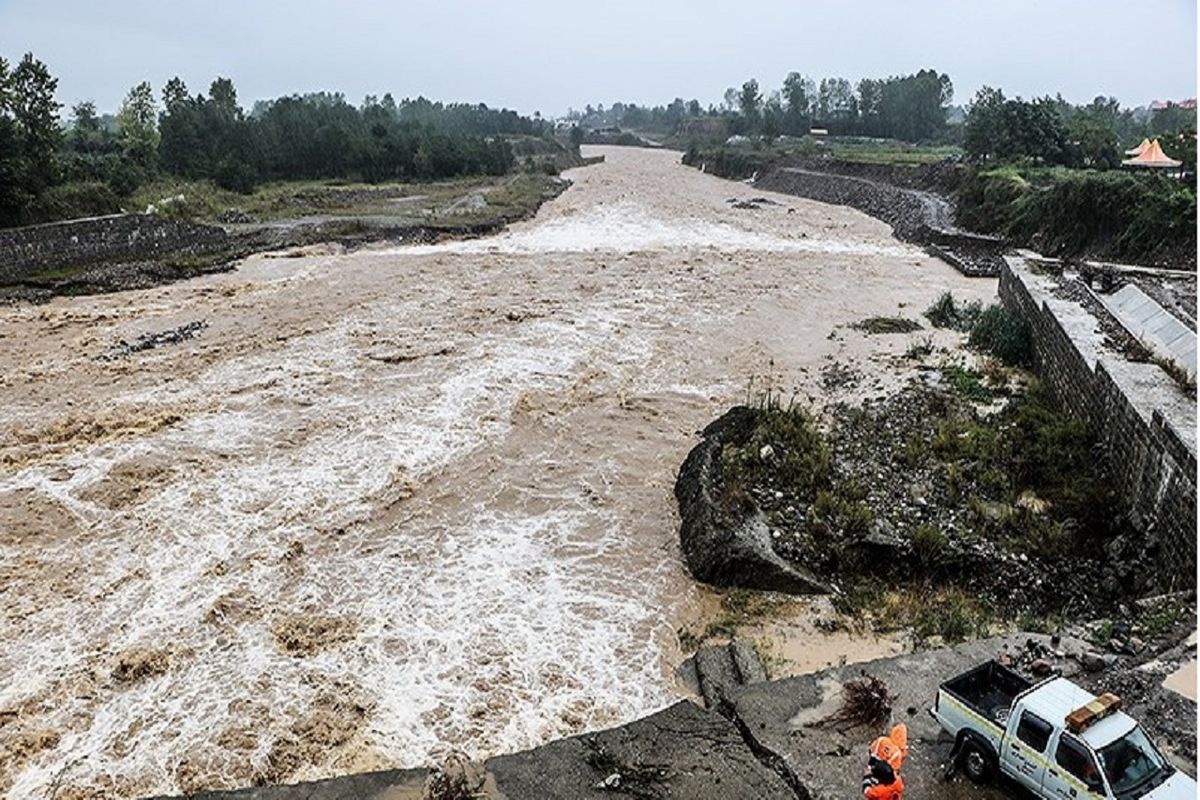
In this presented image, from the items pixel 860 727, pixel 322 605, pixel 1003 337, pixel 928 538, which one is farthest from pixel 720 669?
pixel 1003 337

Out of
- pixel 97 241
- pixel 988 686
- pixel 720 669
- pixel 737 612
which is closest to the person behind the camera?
pixel 988 686

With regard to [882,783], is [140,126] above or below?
above

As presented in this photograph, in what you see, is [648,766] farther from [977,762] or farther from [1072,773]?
[1072,773]

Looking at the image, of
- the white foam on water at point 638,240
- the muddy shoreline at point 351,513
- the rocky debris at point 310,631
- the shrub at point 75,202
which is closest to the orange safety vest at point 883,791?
the muddy shoreline at point 351,513

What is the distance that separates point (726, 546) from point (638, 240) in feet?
88.3

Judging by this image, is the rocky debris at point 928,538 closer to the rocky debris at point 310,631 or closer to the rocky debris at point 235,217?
the rocky debris at point 310,631

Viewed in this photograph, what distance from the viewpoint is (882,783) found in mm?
6121

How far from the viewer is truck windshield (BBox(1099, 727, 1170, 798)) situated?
576 centimetres

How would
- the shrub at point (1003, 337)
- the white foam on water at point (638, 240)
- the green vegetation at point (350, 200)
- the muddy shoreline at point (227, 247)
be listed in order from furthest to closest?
the green vegetation at point (350, 200)
the white foam on water at point (638, 240)
the muddy shoreline at point (227, 247)
the shrub at point (1003, 337)

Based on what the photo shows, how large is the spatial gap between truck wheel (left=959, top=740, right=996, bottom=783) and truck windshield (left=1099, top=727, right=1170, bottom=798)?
0.86 m

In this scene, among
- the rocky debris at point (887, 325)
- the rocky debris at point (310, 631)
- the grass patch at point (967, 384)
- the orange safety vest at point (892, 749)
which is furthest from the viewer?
the rocky debris at point (887, 325)

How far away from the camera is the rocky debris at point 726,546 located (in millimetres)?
10234

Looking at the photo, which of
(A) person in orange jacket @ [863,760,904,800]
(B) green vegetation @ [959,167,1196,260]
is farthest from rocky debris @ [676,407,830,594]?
(B) green vegetation @ [959,167,1196,260]

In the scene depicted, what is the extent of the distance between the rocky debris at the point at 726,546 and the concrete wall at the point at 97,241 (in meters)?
23.1
